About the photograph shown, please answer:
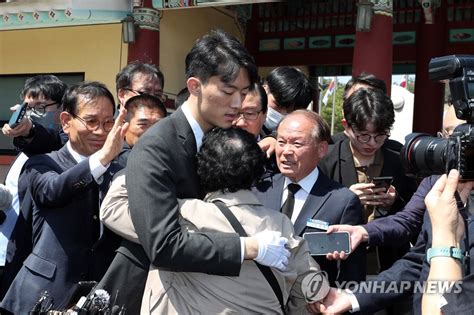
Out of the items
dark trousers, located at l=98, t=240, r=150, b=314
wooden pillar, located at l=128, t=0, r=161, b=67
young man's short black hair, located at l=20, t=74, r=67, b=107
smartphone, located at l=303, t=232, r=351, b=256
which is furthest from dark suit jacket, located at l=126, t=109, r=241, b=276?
wooden pillar, located at l=128, t=0, r=161, b=67

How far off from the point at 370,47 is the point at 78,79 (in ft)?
12.1

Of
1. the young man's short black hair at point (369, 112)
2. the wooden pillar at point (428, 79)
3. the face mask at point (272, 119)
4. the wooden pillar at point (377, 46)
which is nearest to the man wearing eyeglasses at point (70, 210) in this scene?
the face mask at point (272, 119)

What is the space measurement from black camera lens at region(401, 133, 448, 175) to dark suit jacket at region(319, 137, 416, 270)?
36.9 inches

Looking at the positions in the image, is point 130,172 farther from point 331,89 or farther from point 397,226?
point 331,89

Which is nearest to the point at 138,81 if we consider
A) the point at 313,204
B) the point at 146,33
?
the point at 313,204

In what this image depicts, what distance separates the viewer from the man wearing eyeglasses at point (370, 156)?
2635 millimetres

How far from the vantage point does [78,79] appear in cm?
741

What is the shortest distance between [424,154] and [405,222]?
79 cm

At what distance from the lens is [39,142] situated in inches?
100

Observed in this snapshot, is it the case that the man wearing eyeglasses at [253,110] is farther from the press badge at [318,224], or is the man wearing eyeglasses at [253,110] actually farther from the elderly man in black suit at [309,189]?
the press badge at [318,224]

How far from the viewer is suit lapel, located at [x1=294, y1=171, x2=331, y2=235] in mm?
2197

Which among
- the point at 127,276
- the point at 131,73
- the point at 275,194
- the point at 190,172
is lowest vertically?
the point at 127,276

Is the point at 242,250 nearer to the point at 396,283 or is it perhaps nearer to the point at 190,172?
the point at 190,172

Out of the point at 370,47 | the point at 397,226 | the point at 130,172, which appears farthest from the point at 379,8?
the point at 130,172
